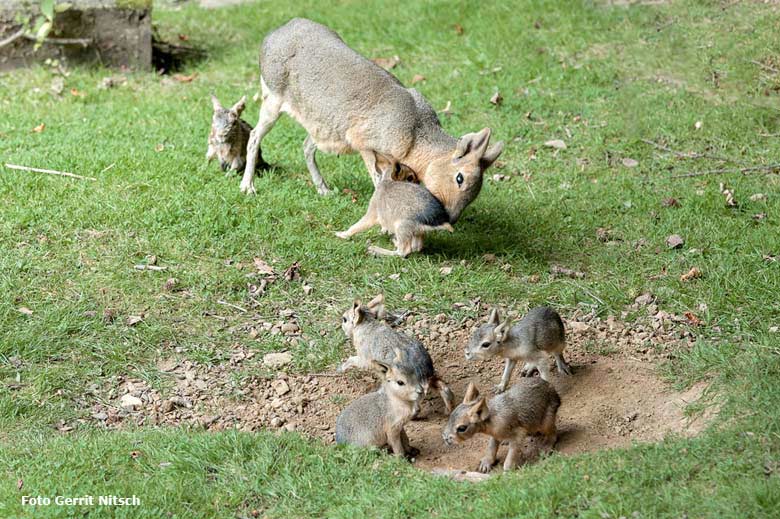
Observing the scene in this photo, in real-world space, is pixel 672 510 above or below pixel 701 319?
above

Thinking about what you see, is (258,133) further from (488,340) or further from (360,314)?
(488,340)

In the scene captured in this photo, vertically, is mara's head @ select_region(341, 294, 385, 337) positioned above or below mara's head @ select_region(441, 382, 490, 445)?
below

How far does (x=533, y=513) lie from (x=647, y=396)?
1692mm

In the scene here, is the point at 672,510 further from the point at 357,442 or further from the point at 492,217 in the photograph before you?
the point at 492,217

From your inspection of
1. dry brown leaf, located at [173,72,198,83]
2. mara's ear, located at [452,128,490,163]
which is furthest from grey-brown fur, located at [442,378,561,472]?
dry brown leaf, located at [173,72,198,83]

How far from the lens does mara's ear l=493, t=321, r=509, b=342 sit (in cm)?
590

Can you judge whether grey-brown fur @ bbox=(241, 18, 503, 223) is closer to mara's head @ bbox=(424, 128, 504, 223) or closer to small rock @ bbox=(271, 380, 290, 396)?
mara's head @ bbox=(424, 128, 504, 223)

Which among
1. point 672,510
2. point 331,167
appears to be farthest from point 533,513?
point 331,167

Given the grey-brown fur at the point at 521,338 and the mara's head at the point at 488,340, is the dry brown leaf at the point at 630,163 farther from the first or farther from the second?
the mara's head at the point at 488,340

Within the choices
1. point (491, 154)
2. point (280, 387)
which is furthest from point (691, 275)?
point (280, 387)

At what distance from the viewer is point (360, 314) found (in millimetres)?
6211

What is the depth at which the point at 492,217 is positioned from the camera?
337 inches

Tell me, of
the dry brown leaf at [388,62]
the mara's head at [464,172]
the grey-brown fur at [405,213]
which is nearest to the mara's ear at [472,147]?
the mara's head at [464,172]

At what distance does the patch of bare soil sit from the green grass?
19 centimetres
